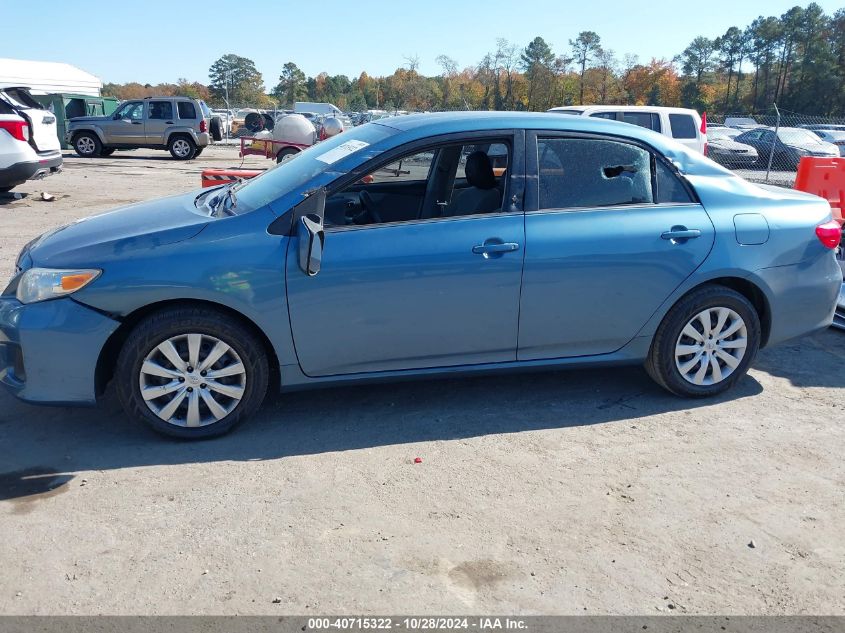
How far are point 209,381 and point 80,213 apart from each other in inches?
375

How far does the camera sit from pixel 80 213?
1213cm

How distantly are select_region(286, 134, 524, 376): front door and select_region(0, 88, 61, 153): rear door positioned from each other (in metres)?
10.1

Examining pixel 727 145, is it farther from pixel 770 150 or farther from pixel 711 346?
pixel 711 346

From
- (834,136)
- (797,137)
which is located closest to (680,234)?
(797,137)

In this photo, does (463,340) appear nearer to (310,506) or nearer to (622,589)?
(310,506)

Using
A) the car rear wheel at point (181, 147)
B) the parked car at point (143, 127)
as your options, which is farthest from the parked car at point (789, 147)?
the car rear wheel at point (181, 147)

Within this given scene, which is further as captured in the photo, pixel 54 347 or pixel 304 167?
pixel 304 167

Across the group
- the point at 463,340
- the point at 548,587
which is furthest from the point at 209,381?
the point at 548,587

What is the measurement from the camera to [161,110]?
24516 mm

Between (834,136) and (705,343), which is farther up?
(834,136)

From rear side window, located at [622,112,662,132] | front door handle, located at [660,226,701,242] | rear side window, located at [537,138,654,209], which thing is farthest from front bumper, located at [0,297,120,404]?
rear side window, located at [622,112,662,132]

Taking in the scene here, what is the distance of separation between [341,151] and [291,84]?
102m

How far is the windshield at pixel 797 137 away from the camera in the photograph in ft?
78.5

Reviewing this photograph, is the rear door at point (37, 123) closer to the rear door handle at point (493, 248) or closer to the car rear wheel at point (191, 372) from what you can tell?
the car rear wheel at point (191, 372)
